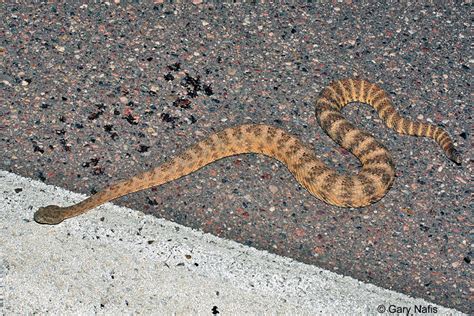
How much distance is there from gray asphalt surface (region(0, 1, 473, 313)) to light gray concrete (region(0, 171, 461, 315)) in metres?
0.21

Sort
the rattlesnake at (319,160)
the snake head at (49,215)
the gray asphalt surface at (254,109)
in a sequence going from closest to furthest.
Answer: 1. the snake head at (49,215)
2. the gray asphalt surface at (254,109)
3. the rattlesnake at (319,160)

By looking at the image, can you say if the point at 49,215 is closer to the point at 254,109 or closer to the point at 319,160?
the point at 254,109

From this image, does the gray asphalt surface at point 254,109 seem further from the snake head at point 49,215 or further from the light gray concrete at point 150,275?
the snake head at point 49,215

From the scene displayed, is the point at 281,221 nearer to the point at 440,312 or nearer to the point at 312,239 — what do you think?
the point at 312,239

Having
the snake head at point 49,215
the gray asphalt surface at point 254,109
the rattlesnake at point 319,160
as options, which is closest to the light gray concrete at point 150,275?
the snake head at point 49,215

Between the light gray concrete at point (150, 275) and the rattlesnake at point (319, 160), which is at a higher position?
the rattlesnake at point (319, 160)

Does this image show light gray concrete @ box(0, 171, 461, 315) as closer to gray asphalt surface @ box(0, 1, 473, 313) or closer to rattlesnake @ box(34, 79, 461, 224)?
gray asphalt surface @ box(0, 1, 473, 313)

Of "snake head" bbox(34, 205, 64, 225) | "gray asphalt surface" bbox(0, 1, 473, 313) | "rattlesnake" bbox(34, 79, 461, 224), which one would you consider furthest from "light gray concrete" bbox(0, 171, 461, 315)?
"rattlesnake" bbox(34, 79, 461, 224)

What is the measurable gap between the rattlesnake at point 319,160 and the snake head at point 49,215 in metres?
0.08

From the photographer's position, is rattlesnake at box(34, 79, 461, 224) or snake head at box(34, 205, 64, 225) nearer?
snake head at box(34, 205, 64, 225)

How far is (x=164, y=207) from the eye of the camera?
505 cm

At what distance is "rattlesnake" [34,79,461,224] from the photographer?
202 inches

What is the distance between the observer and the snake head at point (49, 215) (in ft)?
15.2

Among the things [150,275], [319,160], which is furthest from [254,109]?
[150,275]
